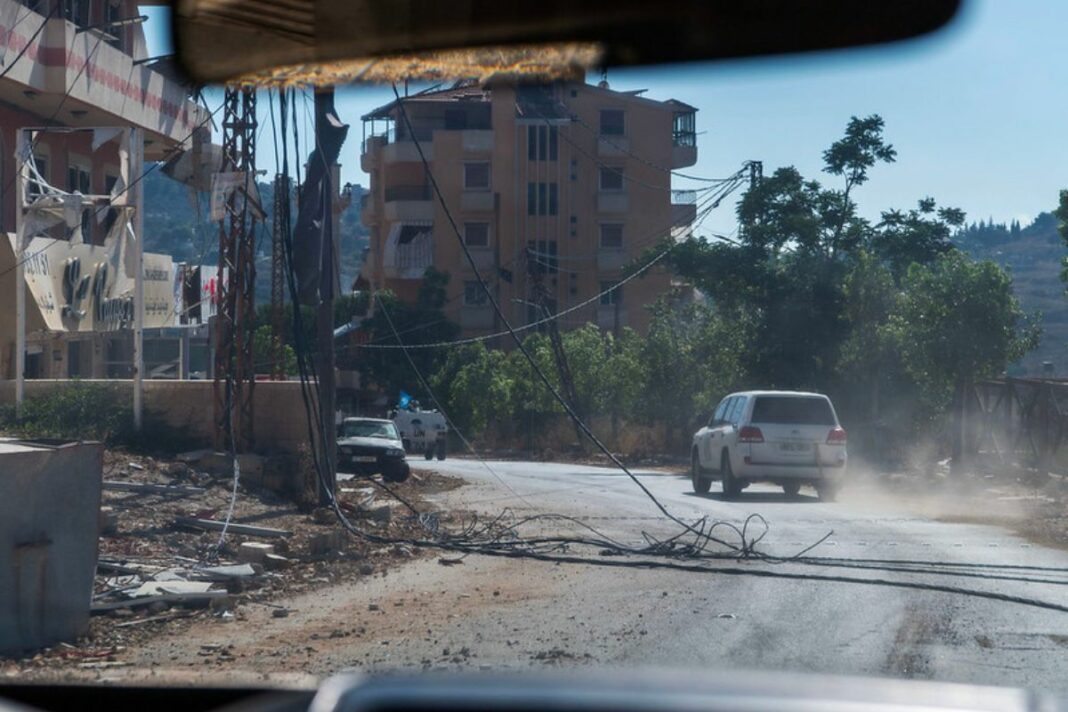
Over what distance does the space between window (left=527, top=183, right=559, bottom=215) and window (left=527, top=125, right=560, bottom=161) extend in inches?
48.1

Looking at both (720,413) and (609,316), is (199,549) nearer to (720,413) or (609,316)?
(720,413)

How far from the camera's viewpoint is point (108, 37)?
84.4 feet

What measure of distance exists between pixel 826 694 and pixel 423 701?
0.59 metres

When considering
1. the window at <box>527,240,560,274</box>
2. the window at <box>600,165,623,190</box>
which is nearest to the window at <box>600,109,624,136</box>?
the window at <box>600,165,623,190</box>

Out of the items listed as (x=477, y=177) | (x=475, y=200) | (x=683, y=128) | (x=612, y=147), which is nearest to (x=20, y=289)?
(x=612, y=147)

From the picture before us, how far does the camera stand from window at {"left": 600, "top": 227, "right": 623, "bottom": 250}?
5981 centimetres

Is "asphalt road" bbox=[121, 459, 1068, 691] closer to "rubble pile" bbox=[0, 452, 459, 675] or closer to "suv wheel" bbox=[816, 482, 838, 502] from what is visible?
"rubble pile" bbox=[0, 452, 459, 675]

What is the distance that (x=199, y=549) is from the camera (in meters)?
13.5

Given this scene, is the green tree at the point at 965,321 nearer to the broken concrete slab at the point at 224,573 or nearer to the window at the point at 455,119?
the broken concrete slab at the point at 224,573

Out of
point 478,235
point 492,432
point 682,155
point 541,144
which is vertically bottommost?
point 492,432

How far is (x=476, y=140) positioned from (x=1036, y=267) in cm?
6748

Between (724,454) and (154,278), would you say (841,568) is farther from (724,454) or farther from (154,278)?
(154,278)

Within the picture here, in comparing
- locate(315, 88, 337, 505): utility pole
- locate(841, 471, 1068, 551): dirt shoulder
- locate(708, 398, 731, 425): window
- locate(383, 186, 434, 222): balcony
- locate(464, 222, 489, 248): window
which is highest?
locate(383, 186, 434, 222): balcony

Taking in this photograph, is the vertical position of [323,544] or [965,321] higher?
[965,321]
